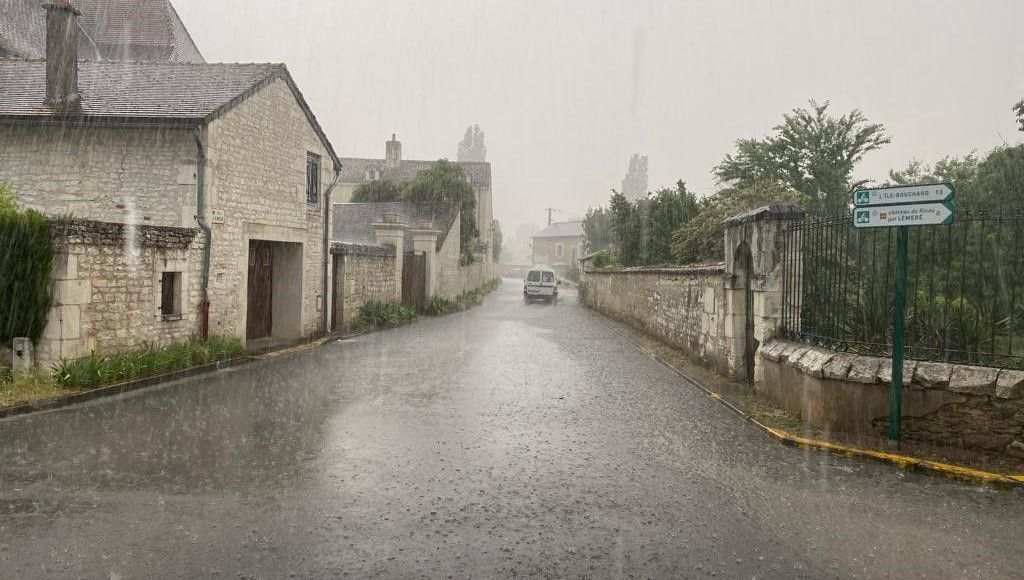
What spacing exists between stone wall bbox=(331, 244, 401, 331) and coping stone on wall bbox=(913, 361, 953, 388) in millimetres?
14320

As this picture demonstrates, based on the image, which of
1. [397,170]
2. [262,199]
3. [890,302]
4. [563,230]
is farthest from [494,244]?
[890,302]

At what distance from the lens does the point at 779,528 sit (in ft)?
14.0

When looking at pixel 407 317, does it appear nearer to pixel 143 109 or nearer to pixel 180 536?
pixel 143 109

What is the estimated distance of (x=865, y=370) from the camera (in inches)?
259

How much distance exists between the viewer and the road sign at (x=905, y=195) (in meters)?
5.99

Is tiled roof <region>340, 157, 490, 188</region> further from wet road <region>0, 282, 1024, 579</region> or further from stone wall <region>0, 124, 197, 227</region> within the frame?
wet road <region>0, 282, 1024, 579</region>

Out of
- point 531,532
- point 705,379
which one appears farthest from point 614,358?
point 531,532

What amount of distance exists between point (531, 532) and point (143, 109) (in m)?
11.7

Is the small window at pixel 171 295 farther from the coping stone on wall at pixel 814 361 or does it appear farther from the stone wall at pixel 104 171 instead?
the coping stone on wall at pixel 814 361

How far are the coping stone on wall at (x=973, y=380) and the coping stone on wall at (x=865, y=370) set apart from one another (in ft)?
2.12

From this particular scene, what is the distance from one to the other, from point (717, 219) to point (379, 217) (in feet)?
55.7

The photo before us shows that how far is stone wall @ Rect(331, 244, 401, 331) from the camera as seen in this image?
1809 centimetres

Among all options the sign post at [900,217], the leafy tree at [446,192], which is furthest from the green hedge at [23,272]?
the leafy tree at [446,192]

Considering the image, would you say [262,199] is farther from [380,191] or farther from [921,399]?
[380,191]
